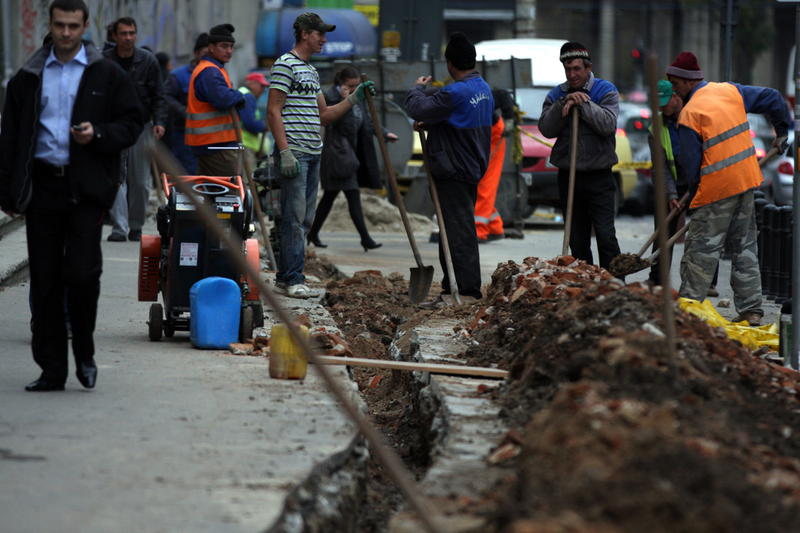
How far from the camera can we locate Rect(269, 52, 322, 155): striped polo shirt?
10.2 meters

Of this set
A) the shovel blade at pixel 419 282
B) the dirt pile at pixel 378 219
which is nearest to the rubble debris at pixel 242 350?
the shovel blade at pixel 419 282

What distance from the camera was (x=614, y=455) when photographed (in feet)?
14.6

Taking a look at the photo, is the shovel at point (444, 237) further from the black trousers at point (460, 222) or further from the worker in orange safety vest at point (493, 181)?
the worker in orange safety vest at point (493, 181)

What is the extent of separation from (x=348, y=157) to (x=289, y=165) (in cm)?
474

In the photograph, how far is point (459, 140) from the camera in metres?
10.1

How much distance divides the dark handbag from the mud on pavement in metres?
6.00

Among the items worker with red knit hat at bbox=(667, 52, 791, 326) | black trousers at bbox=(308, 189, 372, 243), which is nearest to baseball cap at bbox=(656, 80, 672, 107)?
worker with red knit hat at bbox=(667, 52, 791, 326)

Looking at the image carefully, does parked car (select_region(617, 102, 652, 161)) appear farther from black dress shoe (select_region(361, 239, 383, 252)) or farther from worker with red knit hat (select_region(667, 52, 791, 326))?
worker with red knit hat (select_region(667, 52, 791, 326))

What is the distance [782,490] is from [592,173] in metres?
5.85

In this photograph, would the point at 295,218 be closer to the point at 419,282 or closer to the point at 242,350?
the point at 419,282

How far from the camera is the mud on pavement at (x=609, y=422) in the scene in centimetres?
416

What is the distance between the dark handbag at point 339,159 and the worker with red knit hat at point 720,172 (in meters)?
4.95

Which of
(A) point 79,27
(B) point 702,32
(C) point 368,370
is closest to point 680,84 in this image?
(C) point 368,370

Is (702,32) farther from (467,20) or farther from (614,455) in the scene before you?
(614,455)
